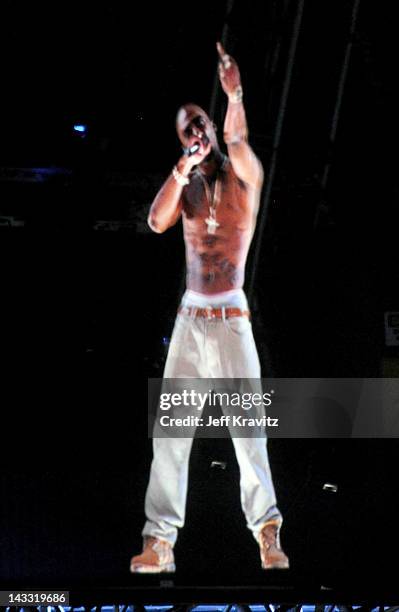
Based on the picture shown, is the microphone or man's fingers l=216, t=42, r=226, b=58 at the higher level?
man's fingers l=216, t=42, r=226, b=58

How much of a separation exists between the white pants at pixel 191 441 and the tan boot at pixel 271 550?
0.10 feet

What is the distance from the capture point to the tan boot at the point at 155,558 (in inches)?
125

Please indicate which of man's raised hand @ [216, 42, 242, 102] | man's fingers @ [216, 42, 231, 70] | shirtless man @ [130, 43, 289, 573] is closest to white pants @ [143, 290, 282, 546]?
shirtless man @ [130, 43, 289, 573]

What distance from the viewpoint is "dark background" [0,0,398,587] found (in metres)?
3.19

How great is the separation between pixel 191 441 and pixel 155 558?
0.46 m

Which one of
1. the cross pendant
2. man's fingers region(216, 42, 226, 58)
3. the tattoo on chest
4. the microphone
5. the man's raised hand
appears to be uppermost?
man's fingers region(216, 42, 226, 58)

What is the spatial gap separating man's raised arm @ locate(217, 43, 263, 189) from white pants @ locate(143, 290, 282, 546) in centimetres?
51

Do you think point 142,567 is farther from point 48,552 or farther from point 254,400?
point 254,400

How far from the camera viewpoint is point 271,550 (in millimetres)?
3186

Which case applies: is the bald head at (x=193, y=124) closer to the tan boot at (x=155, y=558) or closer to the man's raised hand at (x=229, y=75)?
the man's raised hand at (x=229, y=75)

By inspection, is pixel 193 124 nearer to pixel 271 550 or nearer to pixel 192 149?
pixel 192 149

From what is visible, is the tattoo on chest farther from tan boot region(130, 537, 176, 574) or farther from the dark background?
tan boot region(130, 537, 176, 574)

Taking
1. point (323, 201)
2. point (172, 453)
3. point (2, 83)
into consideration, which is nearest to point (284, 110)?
point (323, 201)

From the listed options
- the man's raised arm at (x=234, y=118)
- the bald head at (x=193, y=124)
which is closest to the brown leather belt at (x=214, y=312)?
the man's raised arm at (x=234, y=118)
